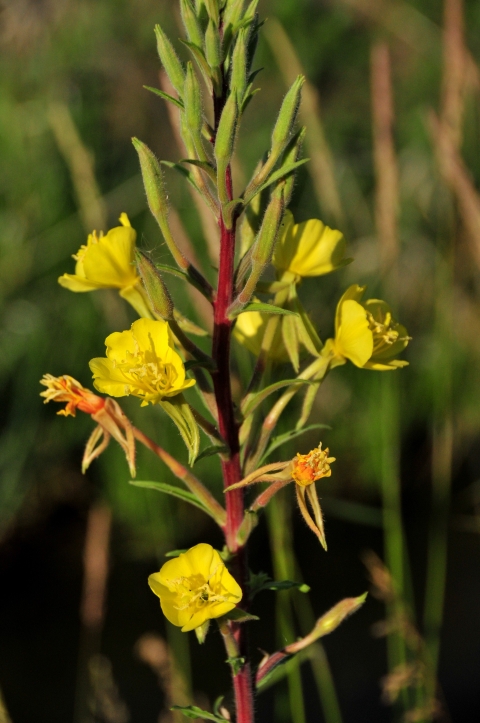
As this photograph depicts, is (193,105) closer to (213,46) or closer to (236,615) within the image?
(213,46)

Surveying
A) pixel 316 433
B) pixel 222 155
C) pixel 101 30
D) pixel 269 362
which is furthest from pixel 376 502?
pixel 101 30

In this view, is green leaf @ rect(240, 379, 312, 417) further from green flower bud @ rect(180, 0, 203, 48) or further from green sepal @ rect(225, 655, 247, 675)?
green flower bud @ rect(180, 0, 203, 48)

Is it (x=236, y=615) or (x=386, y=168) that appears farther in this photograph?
(x=386, y=168)

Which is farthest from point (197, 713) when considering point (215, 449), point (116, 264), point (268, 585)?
point (116, 264)

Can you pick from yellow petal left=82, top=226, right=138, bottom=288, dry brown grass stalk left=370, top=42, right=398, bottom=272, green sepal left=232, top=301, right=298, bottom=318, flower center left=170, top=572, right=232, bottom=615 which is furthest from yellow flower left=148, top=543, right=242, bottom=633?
dry brown grass stalk left=370, top=42, right=398, bottom=272

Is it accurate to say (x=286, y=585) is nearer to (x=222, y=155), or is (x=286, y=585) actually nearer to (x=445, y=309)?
(x=222, y=155)

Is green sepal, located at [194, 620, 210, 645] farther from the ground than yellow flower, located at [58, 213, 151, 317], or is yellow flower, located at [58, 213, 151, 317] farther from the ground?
yellow flower, located at [58, 213, 151, 317]

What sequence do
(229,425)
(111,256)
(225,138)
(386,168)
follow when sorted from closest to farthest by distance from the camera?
(225,138) → (229,425) → (111,256) → (386,168)
